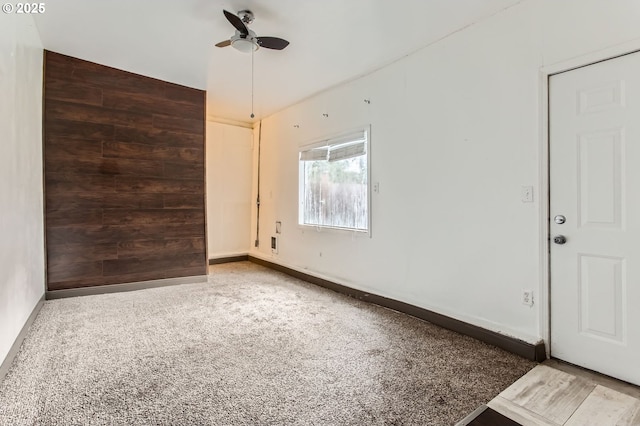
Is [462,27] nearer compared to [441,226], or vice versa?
[462,27]

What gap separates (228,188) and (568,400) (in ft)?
17.5

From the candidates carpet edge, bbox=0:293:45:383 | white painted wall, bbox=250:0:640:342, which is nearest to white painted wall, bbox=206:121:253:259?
white painted wall, bbox=250:0:640:342

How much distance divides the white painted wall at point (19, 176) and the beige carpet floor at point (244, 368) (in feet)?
1.09

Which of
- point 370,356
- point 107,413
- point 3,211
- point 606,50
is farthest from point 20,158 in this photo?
point 606,50

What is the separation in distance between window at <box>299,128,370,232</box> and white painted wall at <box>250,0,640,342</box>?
18cm

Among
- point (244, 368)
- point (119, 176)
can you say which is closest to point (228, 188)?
point (119, 176)

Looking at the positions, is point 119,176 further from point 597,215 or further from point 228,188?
point 597,215

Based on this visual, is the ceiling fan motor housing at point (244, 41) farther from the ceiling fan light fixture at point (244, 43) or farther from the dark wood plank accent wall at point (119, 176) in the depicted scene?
the dark wood plank accent wall at point (119, 176)

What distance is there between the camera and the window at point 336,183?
3914 millimetres

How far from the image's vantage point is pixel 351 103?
4.03 metres

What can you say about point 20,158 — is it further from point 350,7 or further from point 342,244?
point 342,244

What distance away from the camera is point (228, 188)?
597 cm

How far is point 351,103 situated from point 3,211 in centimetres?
335

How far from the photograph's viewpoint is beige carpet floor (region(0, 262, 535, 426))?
66.9 inches
